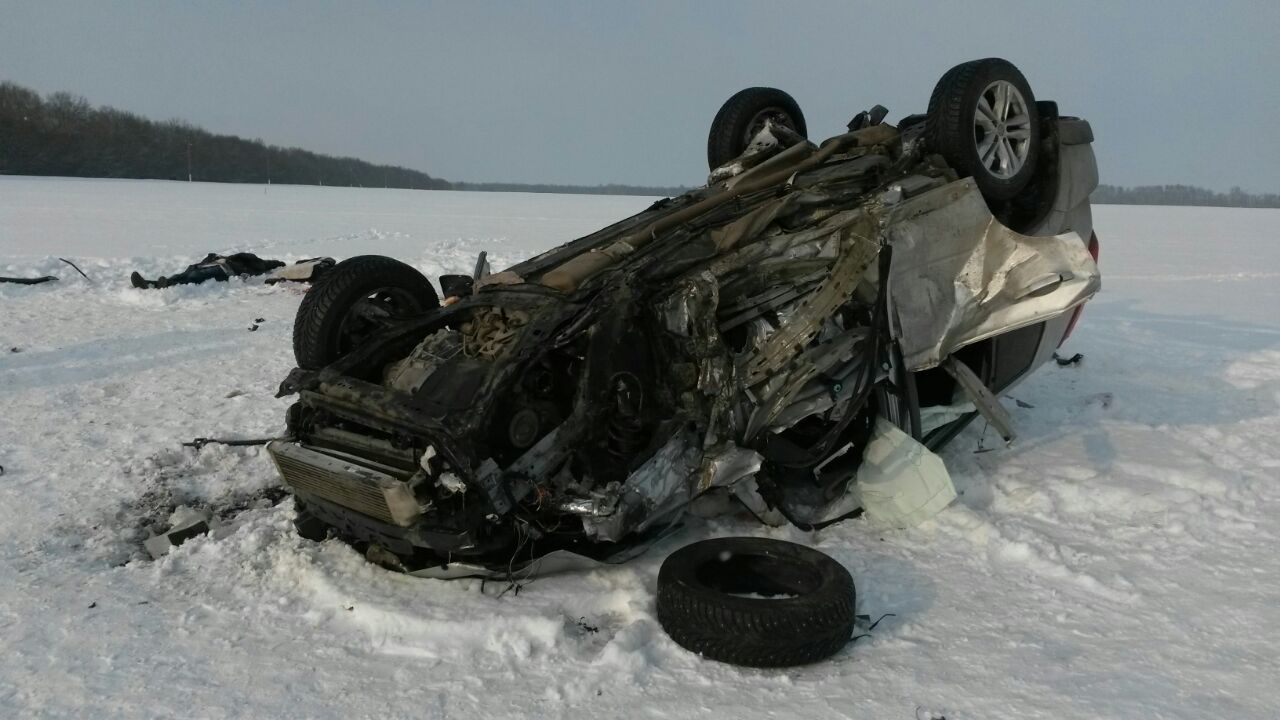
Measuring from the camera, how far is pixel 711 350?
13.7 feet

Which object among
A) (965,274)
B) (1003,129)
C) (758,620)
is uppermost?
(1003,129)

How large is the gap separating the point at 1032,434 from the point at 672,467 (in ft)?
10.5

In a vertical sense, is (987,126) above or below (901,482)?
above

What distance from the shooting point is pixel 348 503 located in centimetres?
359

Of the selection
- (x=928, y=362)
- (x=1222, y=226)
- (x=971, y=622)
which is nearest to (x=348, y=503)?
(x=971, y=622)

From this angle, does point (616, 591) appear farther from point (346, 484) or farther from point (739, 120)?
point (739, 120)

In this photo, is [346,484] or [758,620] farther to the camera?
[346,484]

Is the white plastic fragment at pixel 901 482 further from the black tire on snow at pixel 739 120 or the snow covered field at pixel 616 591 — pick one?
the black tire on snow at pixel 739 120

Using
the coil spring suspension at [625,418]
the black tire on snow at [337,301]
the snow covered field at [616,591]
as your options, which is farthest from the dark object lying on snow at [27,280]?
the coil spring suspension at [625,418]

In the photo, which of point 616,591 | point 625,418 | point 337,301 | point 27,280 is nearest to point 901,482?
point 625,418

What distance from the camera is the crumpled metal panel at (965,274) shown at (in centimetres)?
460

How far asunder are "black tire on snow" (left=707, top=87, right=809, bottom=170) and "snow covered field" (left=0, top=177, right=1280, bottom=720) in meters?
2.70

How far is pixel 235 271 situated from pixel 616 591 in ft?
32.7

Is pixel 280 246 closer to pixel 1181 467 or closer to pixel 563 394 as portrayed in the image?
pixel 563 394
